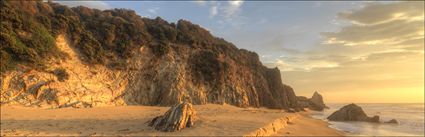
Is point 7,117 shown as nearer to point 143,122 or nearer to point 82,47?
point 143,122

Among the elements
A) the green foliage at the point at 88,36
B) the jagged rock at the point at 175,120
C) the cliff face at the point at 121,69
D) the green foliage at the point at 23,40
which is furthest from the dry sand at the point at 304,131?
the green foliage at the point at 23,40

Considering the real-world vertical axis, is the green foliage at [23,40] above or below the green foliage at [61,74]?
above

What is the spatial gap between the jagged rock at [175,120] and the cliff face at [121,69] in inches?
442

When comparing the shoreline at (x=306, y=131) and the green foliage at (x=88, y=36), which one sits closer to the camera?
the shoreline at (x=306, y=131)

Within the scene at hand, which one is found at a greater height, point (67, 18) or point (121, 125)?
point (67, 18)

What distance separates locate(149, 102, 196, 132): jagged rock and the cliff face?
11223mm

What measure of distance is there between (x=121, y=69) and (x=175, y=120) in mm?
16862

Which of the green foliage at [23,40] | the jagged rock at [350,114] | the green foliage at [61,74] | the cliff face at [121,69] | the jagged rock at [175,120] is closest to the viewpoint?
the jagged rock at [175,120]

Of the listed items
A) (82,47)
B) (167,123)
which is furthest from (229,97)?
(167,123)

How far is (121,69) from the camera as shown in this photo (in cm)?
2859

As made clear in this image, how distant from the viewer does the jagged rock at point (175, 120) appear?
12938 mm

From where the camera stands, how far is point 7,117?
15828mm

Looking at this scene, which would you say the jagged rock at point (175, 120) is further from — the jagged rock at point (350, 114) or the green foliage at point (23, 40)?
the jagged rock at point (350, 114)

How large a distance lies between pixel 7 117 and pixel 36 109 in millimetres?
3683
